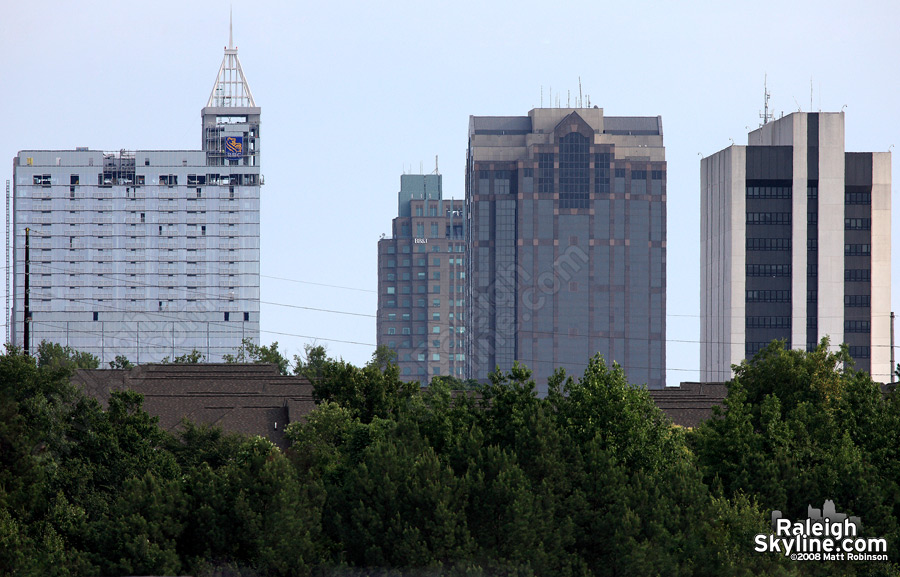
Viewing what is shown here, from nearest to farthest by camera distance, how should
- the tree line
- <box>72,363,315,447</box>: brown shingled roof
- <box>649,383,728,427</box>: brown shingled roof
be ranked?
1. the tree line
2. <box>72,363,315,447</box>: brown shingled roof
3. <box>649,383,728,427</box>: brown shingled roof

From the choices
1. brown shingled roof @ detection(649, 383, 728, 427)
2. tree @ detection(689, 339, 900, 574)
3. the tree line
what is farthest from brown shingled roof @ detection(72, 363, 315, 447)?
tree @ detection(689, 339, 900, 574)

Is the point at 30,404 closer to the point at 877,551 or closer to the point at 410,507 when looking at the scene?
the point at 410,507

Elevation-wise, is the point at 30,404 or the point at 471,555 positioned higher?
the point at 30,404

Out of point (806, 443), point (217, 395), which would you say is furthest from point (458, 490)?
point (217, 395)

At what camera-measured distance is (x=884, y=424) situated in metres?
64.6

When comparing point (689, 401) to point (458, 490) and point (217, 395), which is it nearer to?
point (217, 395)

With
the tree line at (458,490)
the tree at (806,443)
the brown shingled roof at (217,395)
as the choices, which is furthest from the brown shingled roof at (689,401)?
the brown shingled roof at (217,395)

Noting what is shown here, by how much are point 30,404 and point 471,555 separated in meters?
22.6

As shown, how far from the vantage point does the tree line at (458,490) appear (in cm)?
5247

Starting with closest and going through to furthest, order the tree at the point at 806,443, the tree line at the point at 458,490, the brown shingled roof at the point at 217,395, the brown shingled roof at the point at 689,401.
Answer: the tree line at the point at 458,490 < the tree at the point at 806,443 < the brown shingled roof at the point at 217,395 < the brown shingled roof at the point at 689,401

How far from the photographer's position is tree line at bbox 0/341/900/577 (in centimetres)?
5247

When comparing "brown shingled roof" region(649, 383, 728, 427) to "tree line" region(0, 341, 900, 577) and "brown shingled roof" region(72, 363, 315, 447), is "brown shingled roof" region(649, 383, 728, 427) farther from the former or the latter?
"brown shingled roof" region(72, 363, 315, 447)

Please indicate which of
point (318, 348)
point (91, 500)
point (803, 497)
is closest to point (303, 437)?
point (91, 500)

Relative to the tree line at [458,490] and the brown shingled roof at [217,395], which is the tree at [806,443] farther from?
the brown shingled roof at [217,395]
